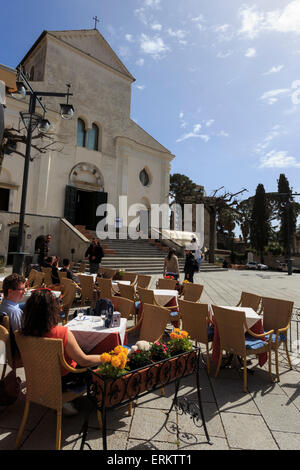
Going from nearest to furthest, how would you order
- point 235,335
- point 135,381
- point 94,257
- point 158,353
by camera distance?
point 135,381 → point 158,353 → point 235,335 → point 94,257

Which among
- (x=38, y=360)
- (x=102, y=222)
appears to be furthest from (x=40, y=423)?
(x=102, y=222)

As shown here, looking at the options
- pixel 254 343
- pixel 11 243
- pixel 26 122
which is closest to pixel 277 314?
pixel 254 343

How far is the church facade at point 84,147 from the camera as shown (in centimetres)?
1856

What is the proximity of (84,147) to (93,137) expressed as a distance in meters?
1.55

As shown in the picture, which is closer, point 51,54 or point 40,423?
point 40,423

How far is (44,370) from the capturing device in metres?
2.39

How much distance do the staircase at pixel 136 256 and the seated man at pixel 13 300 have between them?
1113 centimetres

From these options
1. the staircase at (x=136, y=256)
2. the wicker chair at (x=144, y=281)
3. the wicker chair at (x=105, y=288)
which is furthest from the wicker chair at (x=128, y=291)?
the staircase at (x=136, y=256)

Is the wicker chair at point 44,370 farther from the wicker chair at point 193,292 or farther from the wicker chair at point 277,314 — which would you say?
the wicker chair at point 193,292

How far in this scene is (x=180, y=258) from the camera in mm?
19359

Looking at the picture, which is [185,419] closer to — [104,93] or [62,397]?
[62,397]

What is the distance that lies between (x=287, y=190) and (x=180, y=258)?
93.4 feet

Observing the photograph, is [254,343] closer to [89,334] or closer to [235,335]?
[235,335]
